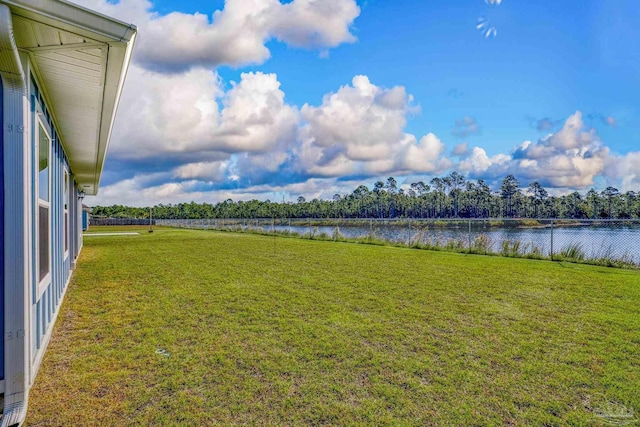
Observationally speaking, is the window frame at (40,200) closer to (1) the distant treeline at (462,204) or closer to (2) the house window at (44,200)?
(2) the house window at (44,200)

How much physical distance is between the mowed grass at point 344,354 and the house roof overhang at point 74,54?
8.29 feet

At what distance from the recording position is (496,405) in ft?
8.13

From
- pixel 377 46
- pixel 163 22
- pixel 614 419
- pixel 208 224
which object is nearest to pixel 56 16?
pixel 614 419

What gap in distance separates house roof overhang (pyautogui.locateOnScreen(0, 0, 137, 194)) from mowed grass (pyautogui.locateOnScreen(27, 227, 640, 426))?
253cm

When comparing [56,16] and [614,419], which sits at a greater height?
[56,16]

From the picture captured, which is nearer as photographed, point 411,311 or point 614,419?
point 614,419

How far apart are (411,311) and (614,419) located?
8.46ft

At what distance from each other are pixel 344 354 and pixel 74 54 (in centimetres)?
336

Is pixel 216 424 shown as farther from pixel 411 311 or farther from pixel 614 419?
pixel 411 311

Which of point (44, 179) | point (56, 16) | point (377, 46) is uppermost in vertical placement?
point (377, 46)

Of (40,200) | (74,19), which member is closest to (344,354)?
(74,19)

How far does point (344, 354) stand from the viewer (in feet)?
A: 11.0

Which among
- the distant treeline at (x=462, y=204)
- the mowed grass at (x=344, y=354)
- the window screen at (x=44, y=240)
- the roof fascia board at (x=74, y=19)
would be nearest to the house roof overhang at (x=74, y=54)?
the roof fascia board at (x=74, y=19)

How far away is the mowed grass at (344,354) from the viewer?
2436mm
